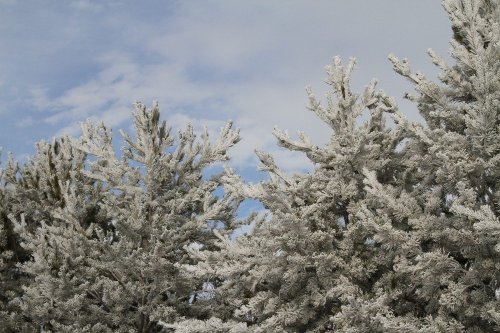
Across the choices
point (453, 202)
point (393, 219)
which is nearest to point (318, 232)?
point (393, 219)

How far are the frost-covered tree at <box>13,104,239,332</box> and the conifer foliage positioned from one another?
0.14 ft

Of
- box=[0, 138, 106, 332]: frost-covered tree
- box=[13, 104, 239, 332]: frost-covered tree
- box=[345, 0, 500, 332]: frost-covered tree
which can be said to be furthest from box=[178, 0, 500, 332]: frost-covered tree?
box=[0, 138, 106, 332]: frost-covered tree

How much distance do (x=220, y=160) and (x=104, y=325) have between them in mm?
5233

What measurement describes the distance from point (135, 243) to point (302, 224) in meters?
5.24

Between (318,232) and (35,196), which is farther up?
(35,196)

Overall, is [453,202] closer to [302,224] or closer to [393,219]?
[393,219]

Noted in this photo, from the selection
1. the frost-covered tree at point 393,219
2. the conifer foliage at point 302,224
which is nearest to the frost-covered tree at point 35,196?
the conifer foliage at point 302,224

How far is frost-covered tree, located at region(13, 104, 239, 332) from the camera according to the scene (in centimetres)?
1330

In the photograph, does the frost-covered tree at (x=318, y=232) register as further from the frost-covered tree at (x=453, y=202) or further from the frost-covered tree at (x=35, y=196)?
the frost-covered tree at (x=35, y=196)

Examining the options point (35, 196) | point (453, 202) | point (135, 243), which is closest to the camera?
point (453, 202)

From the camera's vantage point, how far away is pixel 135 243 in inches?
545

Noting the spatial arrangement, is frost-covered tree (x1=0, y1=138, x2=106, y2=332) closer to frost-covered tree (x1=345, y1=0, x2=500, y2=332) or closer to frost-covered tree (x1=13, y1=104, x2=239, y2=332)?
frost-covered tree (x1=13, y1=104, x2=239, y2=332)

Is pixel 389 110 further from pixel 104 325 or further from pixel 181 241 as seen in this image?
pixel 104 325

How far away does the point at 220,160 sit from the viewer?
52.0 feet
